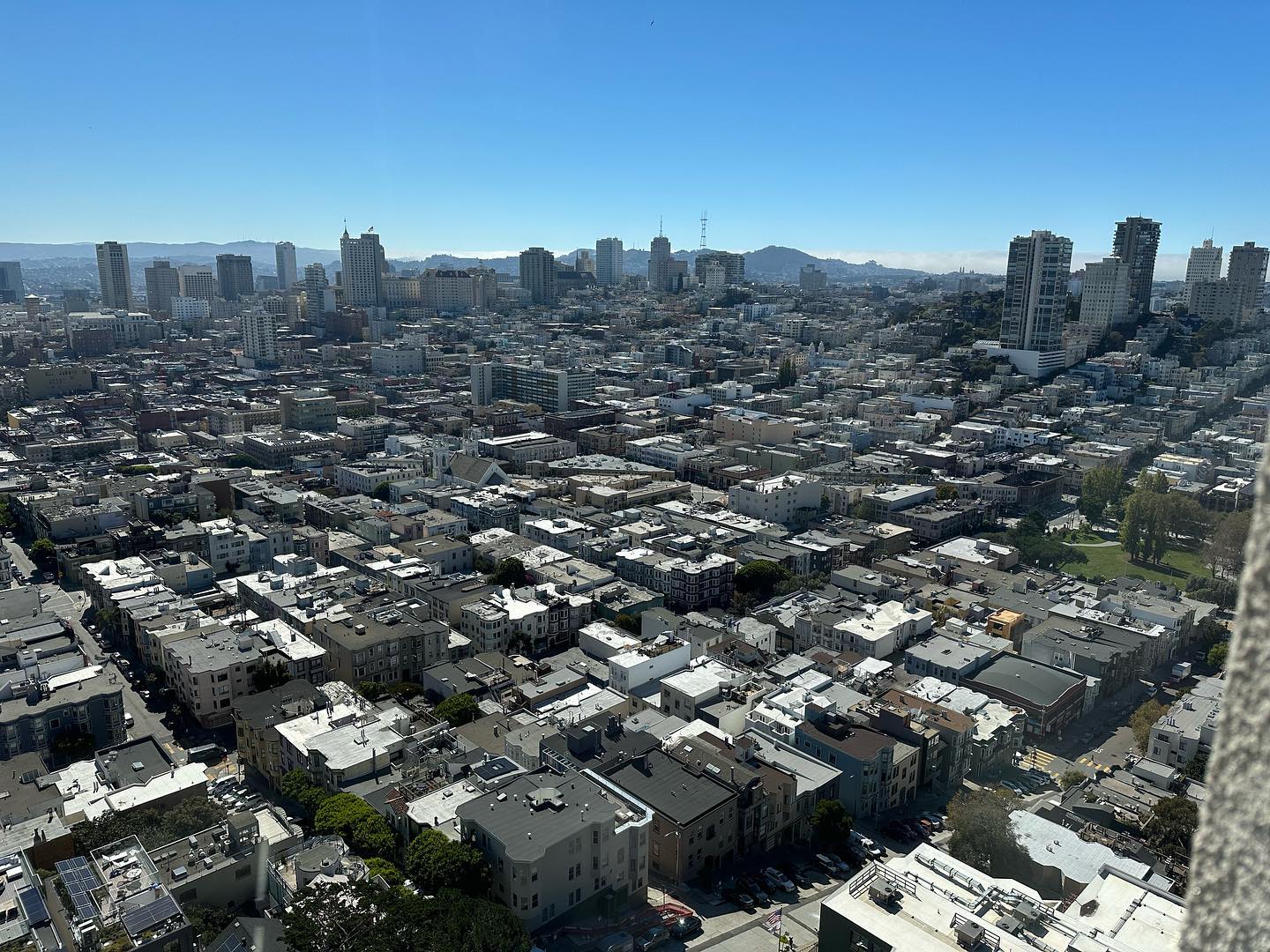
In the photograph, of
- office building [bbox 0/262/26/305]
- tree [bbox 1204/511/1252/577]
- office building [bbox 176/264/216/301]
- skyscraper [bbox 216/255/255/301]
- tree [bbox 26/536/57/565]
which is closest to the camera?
tree [bbox 1204/511/1252/577]

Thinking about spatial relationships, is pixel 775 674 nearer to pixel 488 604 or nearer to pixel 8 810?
pixel 488 604

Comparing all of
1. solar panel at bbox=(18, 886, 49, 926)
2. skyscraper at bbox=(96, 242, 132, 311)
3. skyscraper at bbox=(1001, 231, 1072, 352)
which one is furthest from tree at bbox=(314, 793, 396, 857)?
skyscraper at bbox=(96, 242, 132, 311)

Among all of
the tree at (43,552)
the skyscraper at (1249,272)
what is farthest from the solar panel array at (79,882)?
the skyscraper at (1249,272)

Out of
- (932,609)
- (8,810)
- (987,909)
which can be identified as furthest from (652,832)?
(932,609)

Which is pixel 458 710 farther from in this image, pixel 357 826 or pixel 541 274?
pixel 541 274

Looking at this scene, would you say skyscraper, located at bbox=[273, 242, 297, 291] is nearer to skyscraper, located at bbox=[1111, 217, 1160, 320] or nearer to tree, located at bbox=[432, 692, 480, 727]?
skyscraper, located at bbox=[1111, 217, 1160, 320]

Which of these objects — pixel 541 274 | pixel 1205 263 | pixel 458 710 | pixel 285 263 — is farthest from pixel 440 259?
pixel 458 710
